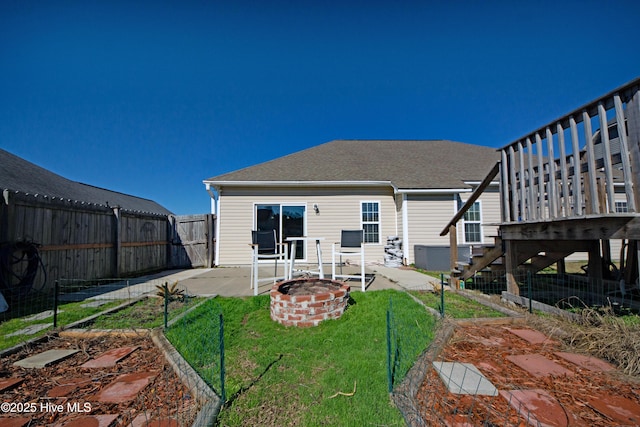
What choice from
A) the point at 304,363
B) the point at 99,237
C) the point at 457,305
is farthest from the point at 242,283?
the point at 457,305

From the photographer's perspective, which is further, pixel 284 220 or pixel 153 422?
pixel 284 220

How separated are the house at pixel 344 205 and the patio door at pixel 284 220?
36mm

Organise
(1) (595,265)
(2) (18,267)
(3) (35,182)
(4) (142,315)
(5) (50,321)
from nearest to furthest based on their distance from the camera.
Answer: (5) (50,321) < (4) (142,315) < (1) (595,265) < (2) (18,267) < (3) (35,182)

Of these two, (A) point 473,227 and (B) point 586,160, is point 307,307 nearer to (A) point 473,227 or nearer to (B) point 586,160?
(B) point 586,160

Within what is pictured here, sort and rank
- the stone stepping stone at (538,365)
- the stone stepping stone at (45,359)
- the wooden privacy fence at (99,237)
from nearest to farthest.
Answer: the stone stepping stone at (538,365) < the stone stepping stone at (45,359) < the wooden privacy fence at (99,237)

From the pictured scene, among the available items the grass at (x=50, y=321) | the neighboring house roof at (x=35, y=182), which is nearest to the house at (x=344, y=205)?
the neighboring house roof at (x=35, y=182)

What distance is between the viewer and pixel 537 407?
1.88 meters

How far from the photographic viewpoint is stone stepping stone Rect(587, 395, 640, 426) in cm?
173

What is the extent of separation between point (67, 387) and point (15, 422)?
0.50 metres

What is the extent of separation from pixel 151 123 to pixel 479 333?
576 inches

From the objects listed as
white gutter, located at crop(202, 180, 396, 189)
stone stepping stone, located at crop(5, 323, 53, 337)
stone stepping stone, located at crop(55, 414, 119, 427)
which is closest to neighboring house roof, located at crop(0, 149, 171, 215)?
white gutter, located at crop(202, 180, 396, 189)

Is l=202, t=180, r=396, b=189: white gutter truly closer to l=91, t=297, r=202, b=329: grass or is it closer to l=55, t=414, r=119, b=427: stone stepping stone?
l=91, t=297, r=202, b=329: grass

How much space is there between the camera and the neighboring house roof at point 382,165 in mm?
9902

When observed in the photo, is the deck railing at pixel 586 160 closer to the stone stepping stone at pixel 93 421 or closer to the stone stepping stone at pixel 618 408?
the stone stepping stone at pixel 618 408
